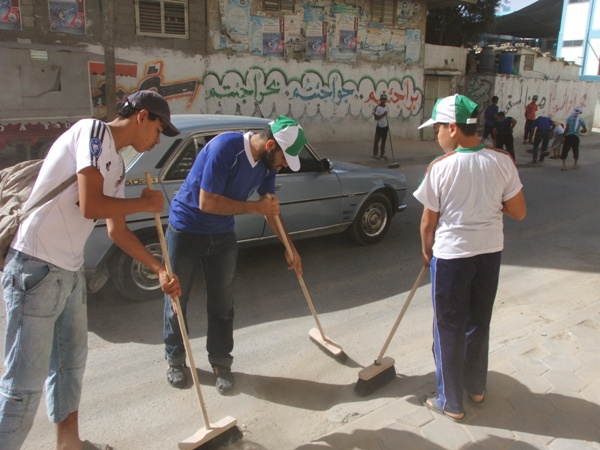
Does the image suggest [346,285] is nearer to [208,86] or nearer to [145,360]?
[145,360]

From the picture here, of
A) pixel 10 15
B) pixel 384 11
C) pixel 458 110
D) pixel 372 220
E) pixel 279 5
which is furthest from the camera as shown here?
pixel 384 11

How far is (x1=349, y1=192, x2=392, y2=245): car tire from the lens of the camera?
6.50 m

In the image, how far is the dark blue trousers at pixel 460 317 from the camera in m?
2.93

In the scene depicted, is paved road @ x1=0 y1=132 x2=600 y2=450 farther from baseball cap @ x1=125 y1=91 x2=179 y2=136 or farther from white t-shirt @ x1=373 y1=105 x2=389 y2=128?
white t-shirt @ x1=373 y1=105 x2=389 y2=128

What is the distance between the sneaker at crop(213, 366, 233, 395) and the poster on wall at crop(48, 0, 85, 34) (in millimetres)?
11379

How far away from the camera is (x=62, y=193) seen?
7.36ft

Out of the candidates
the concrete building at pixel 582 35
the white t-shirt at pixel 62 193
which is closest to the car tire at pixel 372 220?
the white t-shirt at pixel 62 193

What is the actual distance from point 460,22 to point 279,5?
12.5 m

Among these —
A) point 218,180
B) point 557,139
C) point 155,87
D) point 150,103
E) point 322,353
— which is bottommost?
point 322,353

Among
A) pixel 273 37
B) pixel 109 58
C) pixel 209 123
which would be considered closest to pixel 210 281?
pixel 209 123

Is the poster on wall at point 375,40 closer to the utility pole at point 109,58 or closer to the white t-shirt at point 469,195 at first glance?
the utility pole at point 109,58

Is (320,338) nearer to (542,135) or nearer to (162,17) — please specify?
(162,17)

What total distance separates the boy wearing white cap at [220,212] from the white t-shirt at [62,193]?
3.03ft

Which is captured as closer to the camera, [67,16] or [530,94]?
[67,16]
